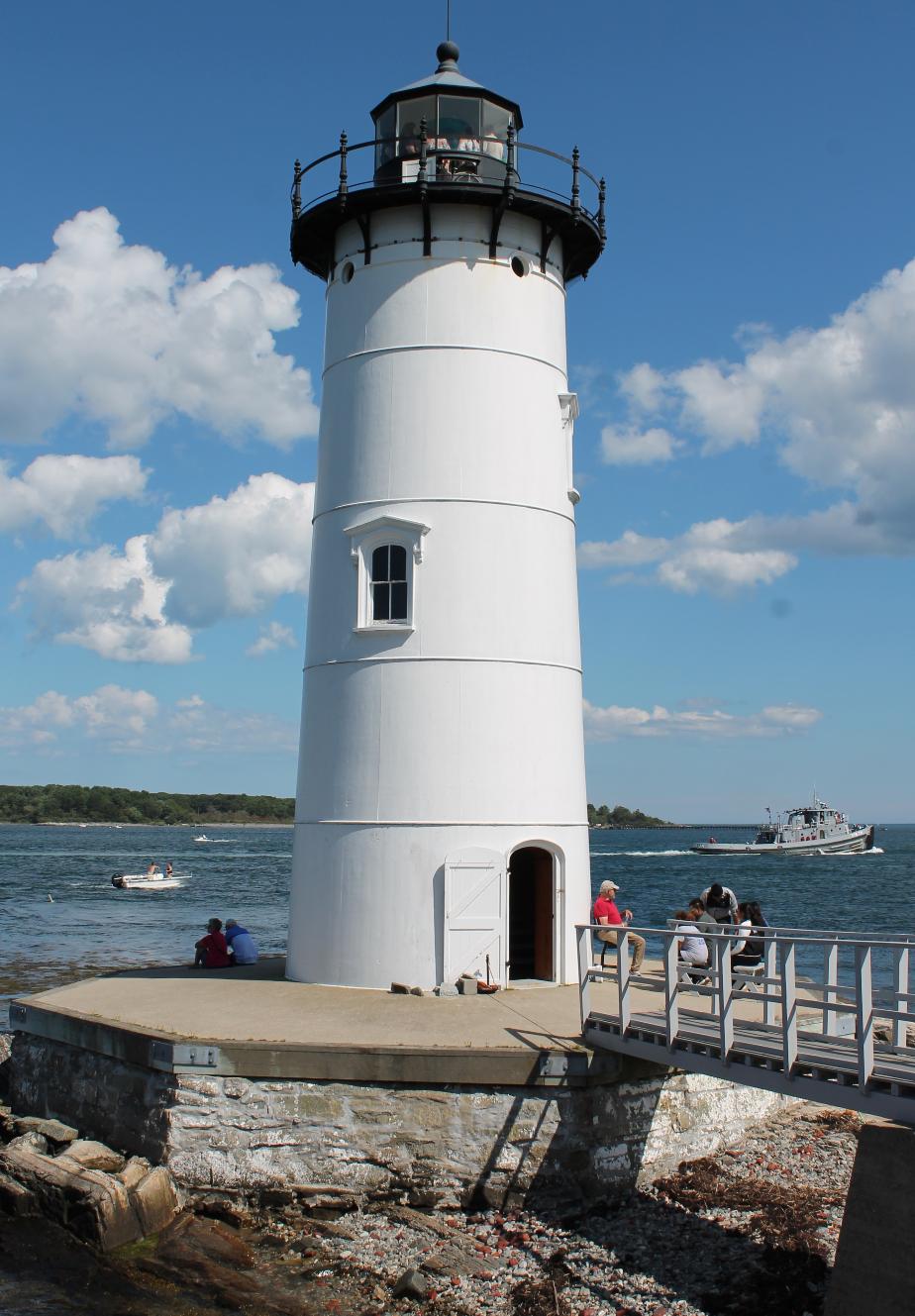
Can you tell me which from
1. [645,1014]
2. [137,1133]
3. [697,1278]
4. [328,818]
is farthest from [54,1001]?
[697,1278]

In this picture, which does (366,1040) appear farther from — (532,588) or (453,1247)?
Answer: (532,588)

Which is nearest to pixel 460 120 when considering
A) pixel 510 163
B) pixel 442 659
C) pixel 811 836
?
pixel 510 163

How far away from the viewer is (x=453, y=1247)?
32.5 ft

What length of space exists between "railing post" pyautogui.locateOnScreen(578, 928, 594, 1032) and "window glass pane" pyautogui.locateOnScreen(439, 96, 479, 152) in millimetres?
9990

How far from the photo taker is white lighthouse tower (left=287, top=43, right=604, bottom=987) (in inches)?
558

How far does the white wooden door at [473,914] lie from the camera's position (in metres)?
13.9

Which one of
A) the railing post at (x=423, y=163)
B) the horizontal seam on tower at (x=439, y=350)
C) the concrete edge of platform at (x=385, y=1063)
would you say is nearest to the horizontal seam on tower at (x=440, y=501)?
the horizontal seam on tower at (x=439, y=350)

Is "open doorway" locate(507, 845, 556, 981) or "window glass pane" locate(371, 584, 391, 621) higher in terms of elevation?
"window glass pane" locate(371, 584, 391, 621)

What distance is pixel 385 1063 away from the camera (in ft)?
34.9

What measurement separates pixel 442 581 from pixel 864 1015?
25.0 feet

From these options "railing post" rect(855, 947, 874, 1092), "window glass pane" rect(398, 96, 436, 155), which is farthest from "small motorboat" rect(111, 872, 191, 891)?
"railing post" rect(855, 947, 874, 1092)

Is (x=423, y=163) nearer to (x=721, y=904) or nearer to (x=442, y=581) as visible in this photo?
(x=442, y=581)

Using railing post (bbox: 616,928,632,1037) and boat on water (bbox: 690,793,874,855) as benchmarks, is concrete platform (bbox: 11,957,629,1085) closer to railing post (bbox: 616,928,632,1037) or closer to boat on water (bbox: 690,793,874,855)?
railing post (bbox: 616,928,632,1037)

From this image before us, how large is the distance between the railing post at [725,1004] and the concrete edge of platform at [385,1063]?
137cm
